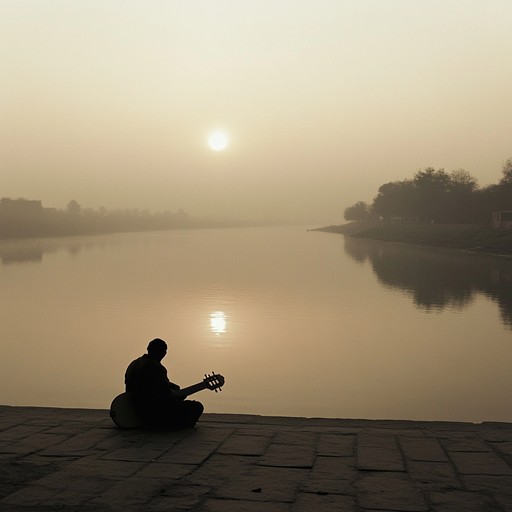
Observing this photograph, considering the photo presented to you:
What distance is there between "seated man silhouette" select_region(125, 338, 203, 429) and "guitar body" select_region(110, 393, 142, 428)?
58mm

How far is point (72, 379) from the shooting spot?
12.3 m

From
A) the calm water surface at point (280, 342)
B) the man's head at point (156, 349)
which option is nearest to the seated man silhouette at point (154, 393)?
the man's head at point (156, 349)

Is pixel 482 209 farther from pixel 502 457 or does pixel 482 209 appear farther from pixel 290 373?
pixel 502 457

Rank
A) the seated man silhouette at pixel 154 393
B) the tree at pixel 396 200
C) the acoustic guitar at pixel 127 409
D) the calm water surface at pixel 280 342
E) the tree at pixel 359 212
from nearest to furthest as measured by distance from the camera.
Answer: the seated man silhouette at pixel 154 393 < the acoustic guitar at pixel 127 409 < the calm water surface at pixel 280 342 < the tree at pixel 396 200 < the tree at pixel 359 212

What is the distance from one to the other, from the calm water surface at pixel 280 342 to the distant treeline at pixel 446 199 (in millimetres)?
48478

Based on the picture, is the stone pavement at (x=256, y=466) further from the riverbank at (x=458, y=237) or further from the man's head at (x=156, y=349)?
the riverbank at (x=458, y=237)

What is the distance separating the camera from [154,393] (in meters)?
6.87

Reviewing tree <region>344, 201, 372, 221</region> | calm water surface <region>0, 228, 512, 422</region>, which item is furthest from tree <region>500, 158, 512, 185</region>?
tree <region>344, 201, 372, 221</region>

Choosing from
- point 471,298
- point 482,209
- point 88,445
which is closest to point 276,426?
point 88,445

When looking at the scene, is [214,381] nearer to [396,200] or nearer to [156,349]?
[156,349]

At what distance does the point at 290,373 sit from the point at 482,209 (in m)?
77.6

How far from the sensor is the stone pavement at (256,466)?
191 inches

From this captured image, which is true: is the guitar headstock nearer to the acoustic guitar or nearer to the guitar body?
the acoustic guitar

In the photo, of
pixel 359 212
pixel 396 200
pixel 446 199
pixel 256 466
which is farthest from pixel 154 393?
pixel 359 212
